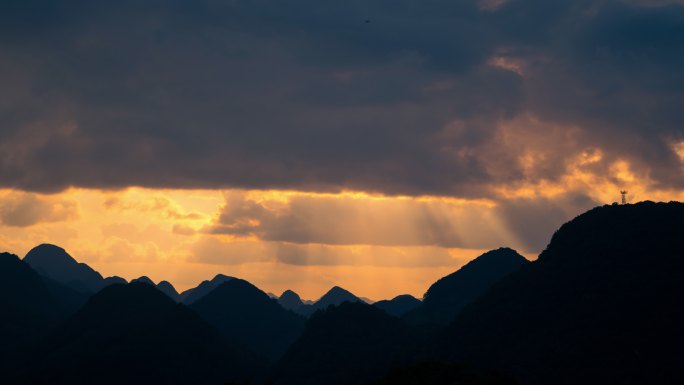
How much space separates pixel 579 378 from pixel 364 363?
202 ft

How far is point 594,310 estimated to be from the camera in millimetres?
145250

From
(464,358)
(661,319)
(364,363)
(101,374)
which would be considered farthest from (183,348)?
(661,319)

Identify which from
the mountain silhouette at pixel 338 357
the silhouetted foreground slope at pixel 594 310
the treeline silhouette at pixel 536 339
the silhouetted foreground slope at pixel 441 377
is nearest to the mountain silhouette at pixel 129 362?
the treeline silhouette at pixel 536 339

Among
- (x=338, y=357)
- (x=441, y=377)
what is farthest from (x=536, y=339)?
(x=441, y=377)

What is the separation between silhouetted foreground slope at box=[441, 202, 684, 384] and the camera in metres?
129

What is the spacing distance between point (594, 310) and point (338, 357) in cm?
6331

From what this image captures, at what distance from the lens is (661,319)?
440 feet

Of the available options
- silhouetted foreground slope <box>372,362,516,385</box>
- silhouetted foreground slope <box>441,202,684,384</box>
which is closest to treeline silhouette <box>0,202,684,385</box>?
silhouetted foreground slope <box>441,202,684,384</box>

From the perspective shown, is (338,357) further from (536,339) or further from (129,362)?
(536,339)

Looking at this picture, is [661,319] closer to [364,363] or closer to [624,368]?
[624,368]

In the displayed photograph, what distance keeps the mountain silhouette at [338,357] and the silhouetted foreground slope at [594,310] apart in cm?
1875

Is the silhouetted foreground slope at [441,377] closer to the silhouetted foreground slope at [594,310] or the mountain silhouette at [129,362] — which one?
the silhouetted foreground slope at [594,310]

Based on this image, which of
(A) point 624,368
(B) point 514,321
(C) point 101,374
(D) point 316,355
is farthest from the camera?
(D) point 316,355

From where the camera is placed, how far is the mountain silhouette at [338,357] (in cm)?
17112
